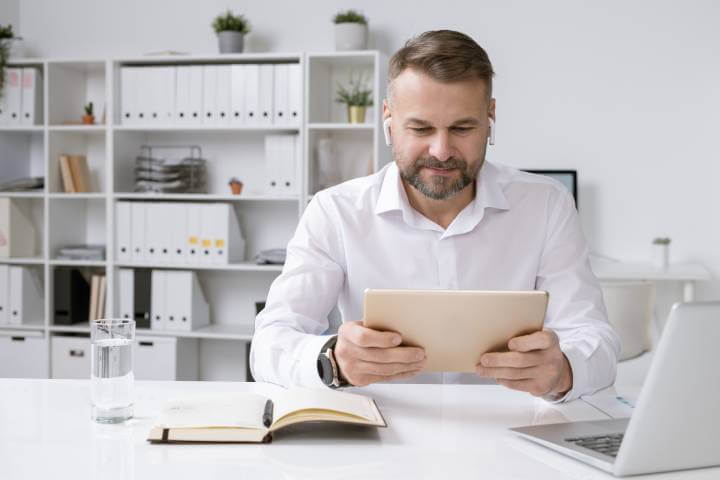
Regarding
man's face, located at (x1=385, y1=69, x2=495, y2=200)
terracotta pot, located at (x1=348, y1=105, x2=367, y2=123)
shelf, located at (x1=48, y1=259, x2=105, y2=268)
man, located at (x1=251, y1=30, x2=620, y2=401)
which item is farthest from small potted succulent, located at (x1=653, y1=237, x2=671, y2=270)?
shelf, located at (x1=48, y1=259, x2=105, y2=268)

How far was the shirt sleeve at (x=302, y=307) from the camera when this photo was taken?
155 cm

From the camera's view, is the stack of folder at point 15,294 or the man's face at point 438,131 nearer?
the man's face at point 438,131

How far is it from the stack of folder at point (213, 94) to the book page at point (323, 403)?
2576 millimetres

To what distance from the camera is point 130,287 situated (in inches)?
157

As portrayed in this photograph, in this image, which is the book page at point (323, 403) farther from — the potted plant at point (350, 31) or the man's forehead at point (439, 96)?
the potted plant at point (350, 31)

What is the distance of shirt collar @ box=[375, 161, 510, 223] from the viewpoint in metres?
1.90

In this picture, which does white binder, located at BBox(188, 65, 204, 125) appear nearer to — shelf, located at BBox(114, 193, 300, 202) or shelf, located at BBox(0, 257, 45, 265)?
shelf, located at BBox(114, 193, 300, 202)

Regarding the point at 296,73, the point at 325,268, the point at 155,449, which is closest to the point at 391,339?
the point at 155,449

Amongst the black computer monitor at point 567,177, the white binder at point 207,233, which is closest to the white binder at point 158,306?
the white binder at point 207,233

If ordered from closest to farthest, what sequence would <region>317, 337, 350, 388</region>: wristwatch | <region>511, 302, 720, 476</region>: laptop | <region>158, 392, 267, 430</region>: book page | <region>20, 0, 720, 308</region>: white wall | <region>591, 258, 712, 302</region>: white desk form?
<region>511, 302, 720, 476</region>: laptop, <region>158, 392, 267, 430</region>: book page, <region>317, 337, 350, 388</region>: wristwatch, <region>591, 258, 712, 302</region>: white desk, <region>20, 0, 720, 308</region>: white wall

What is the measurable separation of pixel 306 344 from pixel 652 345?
2.12m

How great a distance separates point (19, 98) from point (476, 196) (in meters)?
2.99

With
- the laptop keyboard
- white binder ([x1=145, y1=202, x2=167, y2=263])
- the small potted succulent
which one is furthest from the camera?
white binder ([x1=145, y1=202, x2=167, y2=263])

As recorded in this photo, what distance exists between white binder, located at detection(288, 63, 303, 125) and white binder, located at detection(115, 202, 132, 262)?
0.92 metres
